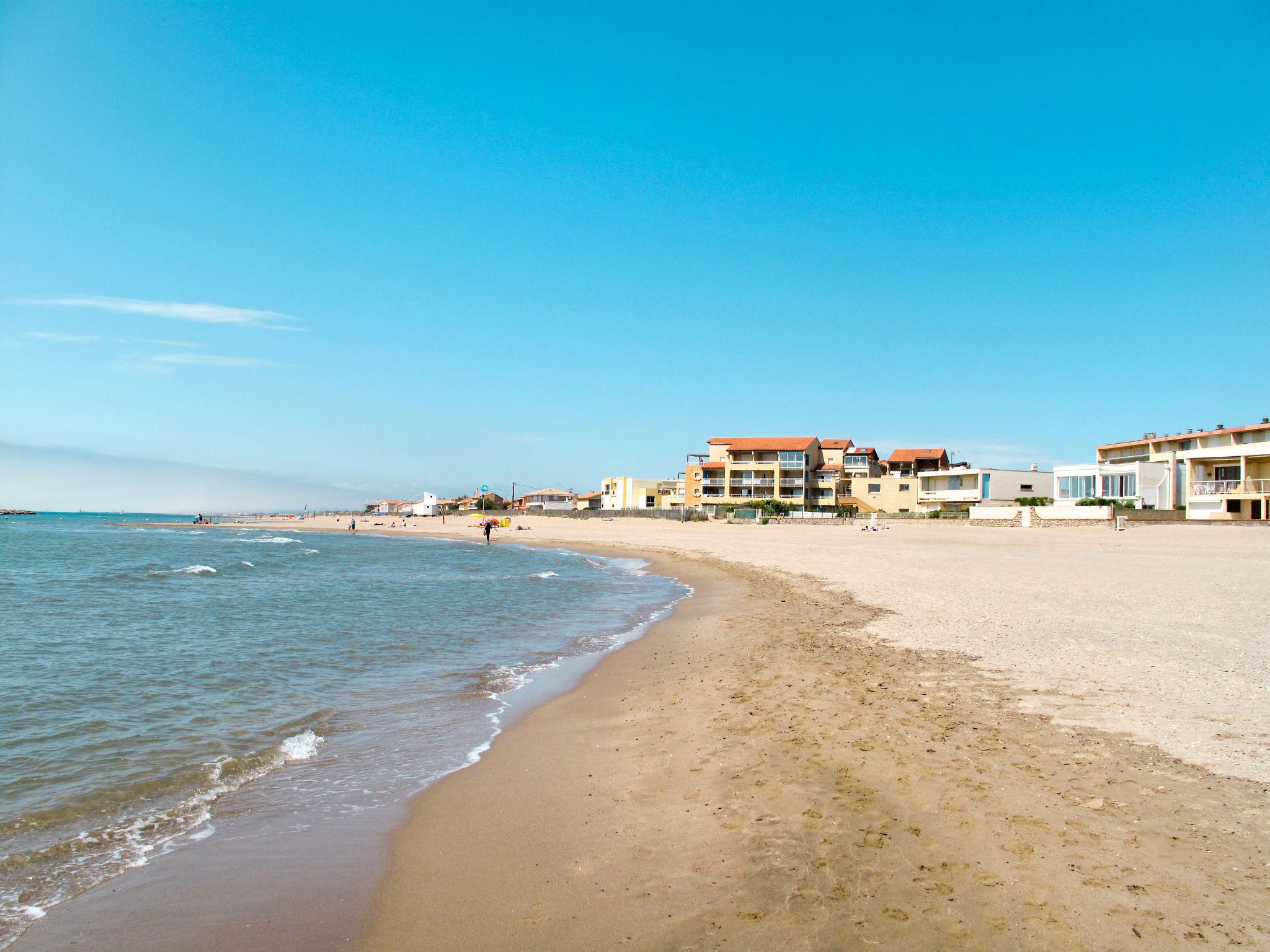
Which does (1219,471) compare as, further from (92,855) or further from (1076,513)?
(92,855)

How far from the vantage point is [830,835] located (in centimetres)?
473

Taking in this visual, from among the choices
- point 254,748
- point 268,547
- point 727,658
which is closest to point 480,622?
point 727,658

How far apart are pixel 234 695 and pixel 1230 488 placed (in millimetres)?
45146

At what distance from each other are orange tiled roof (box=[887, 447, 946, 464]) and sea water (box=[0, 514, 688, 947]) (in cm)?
6679

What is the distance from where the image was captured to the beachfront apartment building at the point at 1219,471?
121 feet

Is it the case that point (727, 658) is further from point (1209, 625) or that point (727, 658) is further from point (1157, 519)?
point (1157, 519)

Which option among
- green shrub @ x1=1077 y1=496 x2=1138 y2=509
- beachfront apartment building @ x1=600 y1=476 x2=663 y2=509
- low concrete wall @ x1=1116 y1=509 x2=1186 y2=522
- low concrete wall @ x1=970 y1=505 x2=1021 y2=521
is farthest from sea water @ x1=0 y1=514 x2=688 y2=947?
beachfront apartment building @ x1=600 y1=476 x2=663 y2=509

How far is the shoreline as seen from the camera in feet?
12.2

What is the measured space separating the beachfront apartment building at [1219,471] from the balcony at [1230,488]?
0.03 meters

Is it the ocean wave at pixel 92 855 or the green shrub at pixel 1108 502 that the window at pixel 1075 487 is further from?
the ocean wave at pixel 92 855

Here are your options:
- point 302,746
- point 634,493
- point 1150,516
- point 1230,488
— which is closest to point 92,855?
point 302,746

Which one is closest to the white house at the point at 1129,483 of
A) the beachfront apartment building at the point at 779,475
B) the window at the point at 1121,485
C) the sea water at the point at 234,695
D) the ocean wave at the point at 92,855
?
the window at the point at 1121,485

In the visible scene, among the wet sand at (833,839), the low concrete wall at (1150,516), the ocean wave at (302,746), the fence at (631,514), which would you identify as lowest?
the ocean wave at (302,746)

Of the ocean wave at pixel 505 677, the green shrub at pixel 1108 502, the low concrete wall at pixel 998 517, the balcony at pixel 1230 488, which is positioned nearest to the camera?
the ocean wave at pixel 505 677
